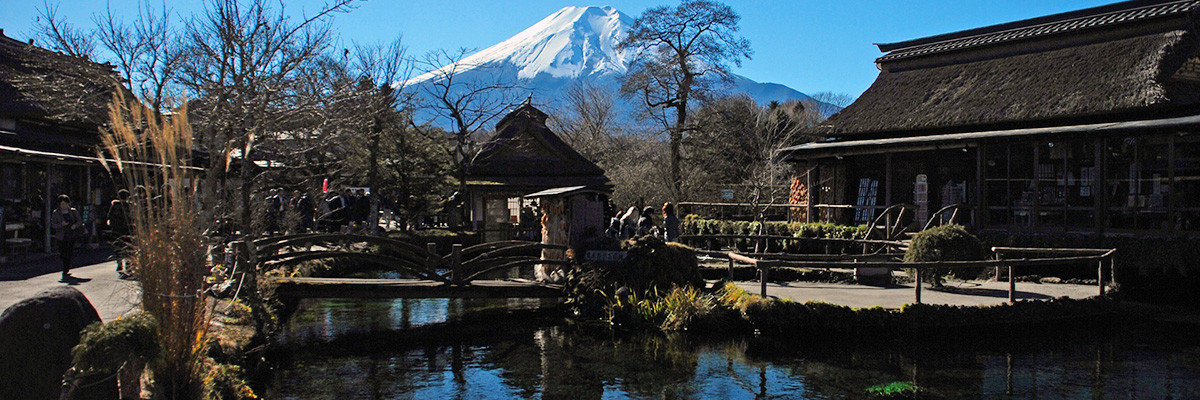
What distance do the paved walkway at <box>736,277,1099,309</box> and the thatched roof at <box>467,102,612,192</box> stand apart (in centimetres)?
1609

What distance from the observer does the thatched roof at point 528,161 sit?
3072 centimetres

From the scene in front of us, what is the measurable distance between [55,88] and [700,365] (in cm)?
1531

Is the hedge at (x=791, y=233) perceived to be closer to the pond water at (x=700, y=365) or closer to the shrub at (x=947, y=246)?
the shrub at (x=947, y=246)

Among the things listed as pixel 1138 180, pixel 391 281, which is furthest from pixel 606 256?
pixel 1138 180

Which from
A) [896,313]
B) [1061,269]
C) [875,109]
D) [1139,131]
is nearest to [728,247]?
[875,109]

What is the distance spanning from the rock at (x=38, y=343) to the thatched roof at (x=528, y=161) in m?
24.0

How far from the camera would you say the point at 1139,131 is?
Answer: 56.7 ft

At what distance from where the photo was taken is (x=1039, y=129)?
19.5 meters

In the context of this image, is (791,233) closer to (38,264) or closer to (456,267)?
(456,267)

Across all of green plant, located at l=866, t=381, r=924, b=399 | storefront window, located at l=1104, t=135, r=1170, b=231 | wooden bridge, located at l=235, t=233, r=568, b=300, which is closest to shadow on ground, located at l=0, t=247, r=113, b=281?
wooden bridge, located at l=235, t=233, r=568, b=300

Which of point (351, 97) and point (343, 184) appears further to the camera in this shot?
point (343, 184)

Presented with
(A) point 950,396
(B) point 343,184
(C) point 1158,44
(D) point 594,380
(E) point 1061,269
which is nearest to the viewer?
(A) point 950,396

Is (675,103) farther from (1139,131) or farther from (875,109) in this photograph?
(1139,131)

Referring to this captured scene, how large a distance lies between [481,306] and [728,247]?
10137 millimetres
